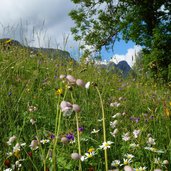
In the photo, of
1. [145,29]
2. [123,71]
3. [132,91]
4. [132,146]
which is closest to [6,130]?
[132,146]

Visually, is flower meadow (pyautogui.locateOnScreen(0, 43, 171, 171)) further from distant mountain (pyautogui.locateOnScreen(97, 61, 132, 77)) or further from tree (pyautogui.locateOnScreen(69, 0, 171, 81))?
tree (pyautogui.locateOnScreen(69, 0, 171, 81))

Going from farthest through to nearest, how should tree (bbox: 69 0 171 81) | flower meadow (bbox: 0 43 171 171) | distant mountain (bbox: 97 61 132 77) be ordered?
tree (bbox: 69 0 171 81)
distant mountain (bbox: 97 61 132 77)
flower meadow (bbox: 0 43 171 171)

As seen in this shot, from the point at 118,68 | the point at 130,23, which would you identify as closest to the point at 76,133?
the point at 118,68

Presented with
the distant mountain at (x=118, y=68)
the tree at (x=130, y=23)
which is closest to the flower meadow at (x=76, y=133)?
the distant mountain at (x=118, y=68)

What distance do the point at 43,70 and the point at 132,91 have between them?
1.57 metres

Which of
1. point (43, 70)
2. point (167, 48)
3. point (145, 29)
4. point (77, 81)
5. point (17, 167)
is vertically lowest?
point (17, 167)

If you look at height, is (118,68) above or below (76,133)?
above

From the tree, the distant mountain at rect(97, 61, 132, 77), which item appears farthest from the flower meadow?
the tree

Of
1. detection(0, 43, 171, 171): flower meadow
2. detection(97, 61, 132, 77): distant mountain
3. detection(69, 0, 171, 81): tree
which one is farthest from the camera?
detection(69, 0, 171, 81): tree

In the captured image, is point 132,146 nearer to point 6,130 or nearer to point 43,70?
point 6,130

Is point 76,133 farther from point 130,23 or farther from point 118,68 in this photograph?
point 130,23

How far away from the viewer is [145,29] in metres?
17.3

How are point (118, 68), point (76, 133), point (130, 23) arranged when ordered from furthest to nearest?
point (130, 23) → point (118, 68) → point (76, 133)

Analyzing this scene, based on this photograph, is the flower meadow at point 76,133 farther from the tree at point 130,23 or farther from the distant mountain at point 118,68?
the tree at point 130,23
